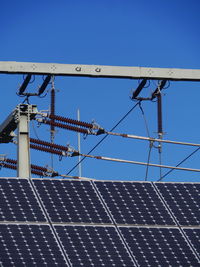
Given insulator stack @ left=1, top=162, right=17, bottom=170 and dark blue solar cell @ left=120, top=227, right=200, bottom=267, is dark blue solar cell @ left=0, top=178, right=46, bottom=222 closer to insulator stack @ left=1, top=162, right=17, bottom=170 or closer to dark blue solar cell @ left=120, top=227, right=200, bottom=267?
dark blue solar cell @ left=120, top=227, right=200, bottom=267

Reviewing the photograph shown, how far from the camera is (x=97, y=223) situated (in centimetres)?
2930

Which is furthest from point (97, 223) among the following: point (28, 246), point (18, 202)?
point (28, 246)

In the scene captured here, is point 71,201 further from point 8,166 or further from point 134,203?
point 8,166

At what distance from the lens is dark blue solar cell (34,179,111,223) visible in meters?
29.3

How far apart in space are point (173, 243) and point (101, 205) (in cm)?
259

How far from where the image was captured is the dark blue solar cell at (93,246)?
91.1 feet

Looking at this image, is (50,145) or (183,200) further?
(50,145)

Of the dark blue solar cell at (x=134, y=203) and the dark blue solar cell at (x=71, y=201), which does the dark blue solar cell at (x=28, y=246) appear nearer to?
the dark blue solar cell at (x=71, y=201)

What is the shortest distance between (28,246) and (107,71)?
1279 centimetres

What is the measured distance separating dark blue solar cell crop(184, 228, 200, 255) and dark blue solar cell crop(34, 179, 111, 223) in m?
2.53

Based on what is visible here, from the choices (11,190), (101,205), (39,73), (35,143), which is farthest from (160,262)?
(35,143)

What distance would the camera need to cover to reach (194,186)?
105ft

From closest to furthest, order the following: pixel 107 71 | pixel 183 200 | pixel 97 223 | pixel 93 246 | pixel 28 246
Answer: pixel 28 246 < pixel 93 246 < pixel 97 223 < pixel 183 200 < pixel 107 71

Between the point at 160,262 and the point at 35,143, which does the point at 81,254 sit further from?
the point at 35,143
